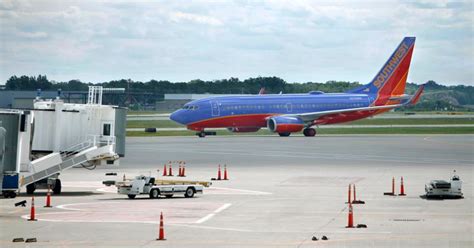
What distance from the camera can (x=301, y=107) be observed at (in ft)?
378

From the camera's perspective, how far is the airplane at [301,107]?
367 feet

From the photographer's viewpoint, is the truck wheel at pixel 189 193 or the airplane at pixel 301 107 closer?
the truck wheel at pixel 189 193

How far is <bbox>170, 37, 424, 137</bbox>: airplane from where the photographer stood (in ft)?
367

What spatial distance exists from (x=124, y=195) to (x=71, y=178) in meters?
12.3

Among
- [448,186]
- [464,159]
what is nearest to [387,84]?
[464,159]

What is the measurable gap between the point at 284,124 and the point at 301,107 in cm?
434

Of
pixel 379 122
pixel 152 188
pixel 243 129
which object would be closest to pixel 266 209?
pixel 152 188

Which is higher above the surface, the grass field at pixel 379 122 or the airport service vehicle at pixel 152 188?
the grass field at pixel 379 122

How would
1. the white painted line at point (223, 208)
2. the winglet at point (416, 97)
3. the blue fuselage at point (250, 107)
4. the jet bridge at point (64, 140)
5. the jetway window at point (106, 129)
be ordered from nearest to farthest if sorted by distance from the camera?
the white painted line at point (223, 208), the jet bridge at point (64, 140), the jetway window at point (106, 129), the blue fuselage at point (250, 107), the winglet at point (416, 97)

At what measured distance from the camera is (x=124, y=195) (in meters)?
48.8

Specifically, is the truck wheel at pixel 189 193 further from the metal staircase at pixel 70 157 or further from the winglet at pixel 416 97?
the winglet at pixel 416 97

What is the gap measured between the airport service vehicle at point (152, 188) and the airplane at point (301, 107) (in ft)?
210

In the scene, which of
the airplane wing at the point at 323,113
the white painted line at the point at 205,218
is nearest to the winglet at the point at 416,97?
the airplane wing at the point at 323,113

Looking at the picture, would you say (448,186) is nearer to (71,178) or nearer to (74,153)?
(74,153)
